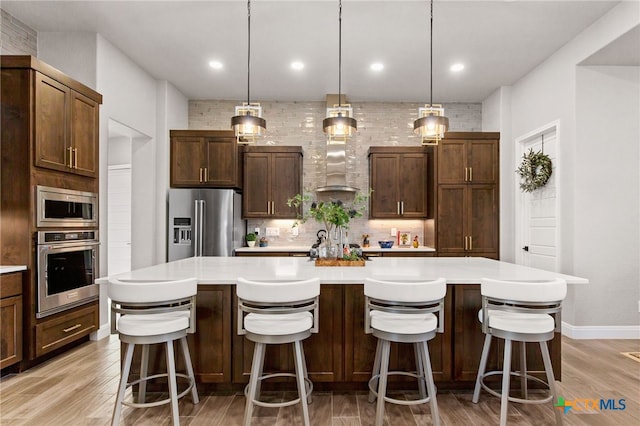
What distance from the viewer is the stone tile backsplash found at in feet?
19.8

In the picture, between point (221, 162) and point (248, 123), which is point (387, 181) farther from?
point (248, 123)

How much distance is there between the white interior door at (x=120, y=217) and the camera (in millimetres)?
6363

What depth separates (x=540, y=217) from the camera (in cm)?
474

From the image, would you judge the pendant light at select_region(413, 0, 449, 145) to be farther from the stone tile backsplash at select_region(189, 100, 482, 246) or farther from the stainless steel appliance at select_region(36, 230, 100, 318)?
the stainless steel appliance at select_region(36, 230, 100, 318)

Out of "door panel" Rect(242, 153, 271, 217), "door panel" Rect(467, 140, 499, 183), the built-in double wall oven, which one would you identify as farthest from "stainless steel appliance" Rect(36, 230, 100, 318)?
"door panel" Rect(467, 140, 499, 183)

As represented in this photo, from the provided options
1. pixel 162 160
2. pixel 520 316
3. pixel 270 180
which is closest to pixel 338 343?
pixel 520 316

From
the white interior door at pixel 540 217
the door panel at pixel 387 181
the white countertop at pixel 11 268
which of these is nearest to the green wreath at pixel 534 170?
the white interior door at pixel 540 217

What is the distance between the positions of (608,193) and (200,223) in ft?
16.3

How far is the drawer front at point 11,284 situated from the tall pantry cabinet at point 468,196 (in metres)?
4.84

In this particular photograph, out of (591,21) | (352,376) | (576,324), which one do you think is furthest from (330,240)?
(591,21)

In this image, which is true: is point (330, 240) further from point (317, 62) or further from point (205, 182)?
point (205, 182)

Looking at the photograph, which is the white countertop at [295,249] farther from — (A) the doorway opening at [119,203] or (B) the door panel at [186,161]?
(A) the doorway opening at [119,203]

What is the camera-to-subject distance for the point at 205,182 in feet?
17.8
